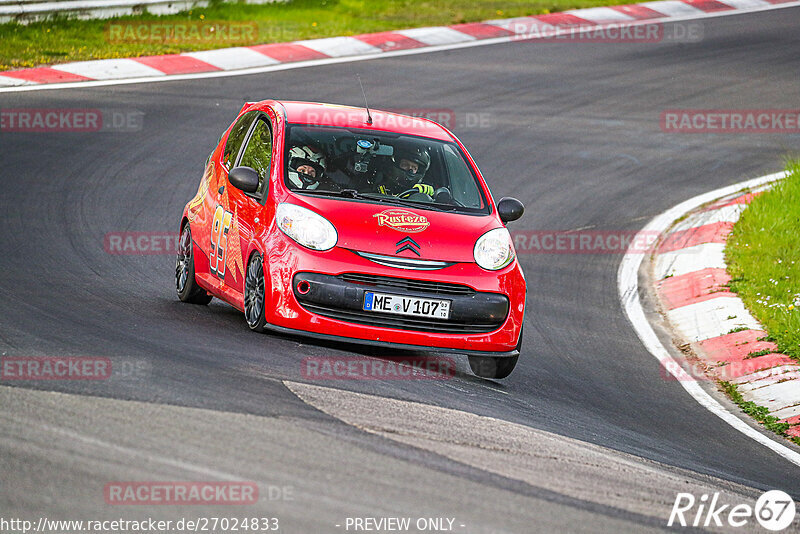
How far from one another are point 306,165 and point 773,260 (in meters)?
5.70

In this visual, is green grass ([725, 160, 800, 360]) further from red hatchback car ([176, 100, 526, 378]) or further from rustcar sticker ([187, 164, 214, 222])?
rustcar sticker ([187, 164, 214, 222])

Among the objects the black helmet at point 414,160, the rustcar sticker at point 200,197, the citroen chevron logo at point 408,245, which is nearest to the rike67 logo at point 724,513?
the citroen chevron logo at point 408,245

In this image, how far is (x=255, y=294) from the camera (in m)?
8.09

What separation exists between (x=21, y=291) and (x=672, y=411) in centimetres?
481

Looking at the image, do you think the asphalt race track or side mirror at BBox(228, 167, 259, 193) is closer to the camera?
the asphalt race track

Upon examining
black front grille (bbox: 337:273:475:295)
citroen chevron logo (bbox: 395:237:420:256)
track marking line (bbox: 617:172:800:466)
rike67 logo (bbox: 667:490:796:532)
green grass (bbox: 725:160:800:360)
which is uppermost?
citroen chevron logo (bbox: 395:237:420:256)

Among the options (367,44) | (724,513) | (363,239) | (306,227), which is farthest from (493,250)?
(367,44)

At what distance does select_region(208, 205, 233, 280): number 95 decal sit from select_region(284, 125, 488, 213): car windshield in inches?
27.2

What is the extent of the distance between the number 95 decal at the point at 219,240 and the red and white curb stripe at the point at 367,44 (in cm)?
822

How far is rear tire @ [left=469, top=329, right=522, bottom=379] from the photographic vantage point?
328 inches

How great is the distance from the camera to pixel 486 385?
8.09 meters

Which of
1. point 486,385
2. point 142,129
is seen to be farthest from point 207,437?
point 142,129

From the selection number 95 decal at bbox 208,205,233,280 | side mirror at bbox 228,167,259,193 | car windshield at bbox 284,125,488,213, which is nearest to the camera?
side mirror at bbox 228,167,259,193

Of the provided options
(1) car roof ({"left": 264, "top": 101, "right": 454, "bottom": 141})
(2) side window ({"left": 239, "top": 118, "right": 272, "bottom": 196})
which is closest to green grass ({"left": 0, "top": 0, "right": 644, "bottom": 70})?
(2) side window ({"left": 239, "top": 118, "right": 272, "bottom": 196})
